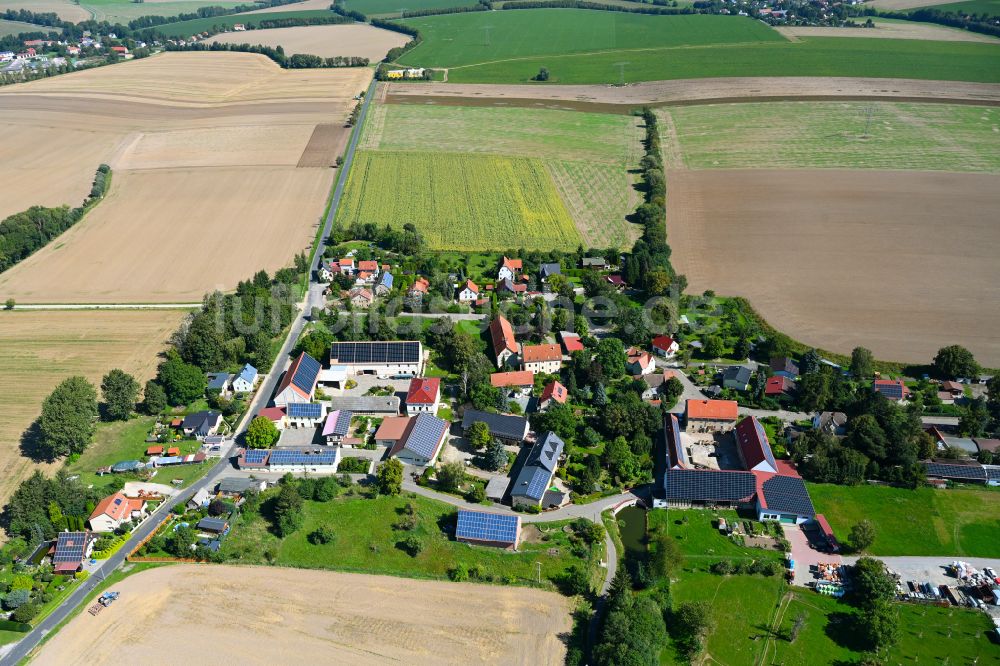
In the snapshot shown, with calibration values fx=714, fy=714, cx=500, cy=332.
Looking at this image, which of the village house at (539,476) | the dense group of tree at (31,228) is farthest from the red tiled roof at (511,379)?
the dense group of tree at (31,228)

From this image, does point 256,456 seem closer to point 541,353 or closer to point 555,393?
point 555,393

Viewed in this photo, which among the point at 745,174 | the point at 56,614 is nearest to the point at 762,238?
the point at 745,174

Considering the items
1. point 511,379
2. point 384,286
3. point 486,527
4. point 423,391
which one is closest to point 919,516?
point 486,527

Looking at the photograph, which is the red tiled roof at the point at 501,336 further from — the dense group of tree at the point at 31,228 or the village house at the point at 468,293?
the dense group of tree at the point at 31,228

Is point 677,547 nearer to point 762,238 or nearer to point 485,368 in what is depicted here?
point 485,368

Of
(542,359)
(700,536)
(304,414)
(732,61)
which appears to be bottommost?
(700,536)
